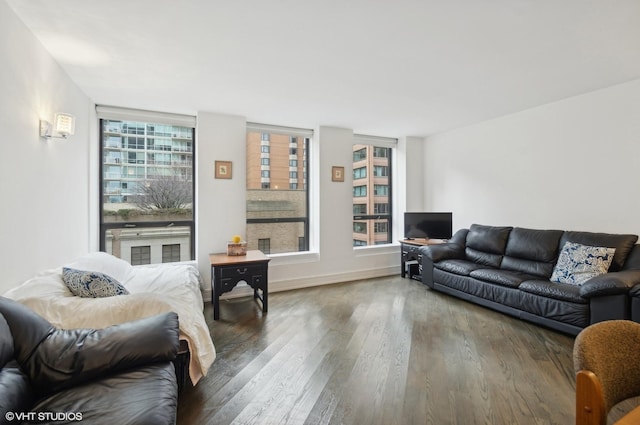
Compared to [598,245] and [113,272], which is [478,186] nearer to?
[598,245]

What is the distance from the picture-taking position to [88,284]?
7.14 feet

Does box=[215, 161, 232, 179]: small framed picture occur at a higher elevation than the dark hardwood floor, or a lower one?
higher

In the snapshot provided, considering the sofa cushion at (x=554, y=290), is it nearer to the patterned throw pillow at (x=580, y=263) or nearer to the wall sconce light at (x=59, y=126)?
the patterned throw pillow at (x=580, y=263)

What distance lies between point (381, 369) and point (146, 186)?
3.73m

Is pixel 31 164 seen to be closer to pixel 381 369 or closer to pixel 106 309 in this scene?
pixel 106 309

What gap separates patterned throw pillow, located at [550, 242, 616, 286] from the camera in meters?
3.10

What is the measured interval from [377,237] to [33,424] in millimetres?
5117

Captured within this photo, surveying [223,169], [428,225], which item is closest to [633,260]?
[428,225]

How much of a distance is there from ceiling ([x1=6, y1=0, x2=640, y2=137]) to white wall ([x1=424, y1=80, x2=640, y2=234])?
0.31 m

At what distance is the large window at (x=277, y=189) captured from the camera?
15.4 feet

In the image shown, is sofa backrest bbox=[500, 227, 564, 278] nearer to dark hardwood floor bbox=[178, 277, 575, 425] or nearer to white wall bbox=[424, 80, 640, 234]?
white wall bbox=[424, 80, 640, 234]

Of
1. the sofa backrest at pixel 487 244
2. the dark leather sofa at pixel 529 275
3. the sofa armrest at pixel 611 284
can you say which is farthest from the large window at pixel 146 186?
the sofa armrest at pixel 611 284

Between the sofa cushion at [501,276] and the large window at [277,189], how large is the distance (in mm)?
2590

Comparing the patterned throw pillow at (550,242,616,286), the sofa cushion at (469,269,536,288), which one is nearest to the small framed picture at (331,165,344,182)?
the sofa cushion at (469,269,536,288)
